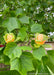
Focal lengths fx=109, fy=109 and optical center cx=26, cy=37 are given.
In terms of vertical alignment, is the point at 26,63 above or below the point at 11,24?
below

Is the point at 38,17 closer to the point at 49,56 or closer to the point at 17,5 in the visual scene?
the point at 17,5

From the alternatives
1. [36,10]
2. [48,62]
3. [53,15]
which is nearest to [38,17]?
[36,10]

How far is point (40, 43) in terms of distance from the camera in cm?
29

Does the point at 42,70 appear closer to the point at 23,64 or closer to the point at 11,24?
the point at 23,64

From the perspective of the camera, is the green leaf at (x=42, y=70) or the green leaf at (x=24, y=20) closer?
the green leaf at (x=42, y=70)

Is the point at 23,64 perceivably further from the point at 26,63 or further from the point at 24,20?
the point at 24,20

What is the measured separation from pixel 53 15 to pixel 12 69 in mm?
596

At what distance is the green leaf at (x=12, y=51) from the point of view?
28 cm

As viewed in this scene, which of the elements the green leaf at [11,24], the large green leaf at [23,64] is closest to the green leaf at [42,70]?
the large green leaf at [23,64]

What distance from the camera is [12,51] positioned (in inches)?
11.9

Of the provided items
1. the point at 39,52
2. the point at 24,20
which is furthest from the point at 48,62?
the point at 24,20

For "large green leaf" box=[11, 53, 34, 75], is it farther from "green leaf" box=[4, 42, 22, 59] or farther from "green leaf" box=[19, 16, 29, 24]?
"green leaf" box=[19, 16, 29, 24]

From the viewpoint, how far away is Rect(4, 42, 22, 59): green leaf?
0.28 metres

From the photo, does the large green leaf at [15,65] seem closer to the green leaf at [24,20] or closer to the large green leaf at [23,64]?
the large green leaf at [23,64]
